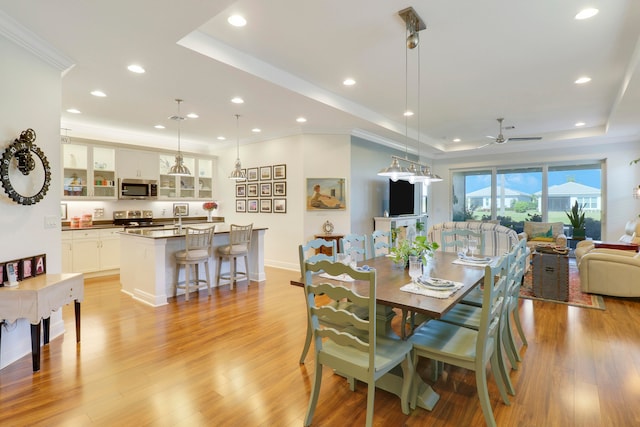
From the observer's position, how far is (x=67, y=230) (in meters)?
5.50

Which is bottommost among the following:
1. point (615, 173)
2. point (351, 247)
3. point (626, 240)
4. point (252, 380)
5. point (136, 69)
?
point (252, 380)

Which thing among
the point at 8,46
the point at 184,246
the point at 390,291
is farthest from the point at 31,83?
the point at 390,291

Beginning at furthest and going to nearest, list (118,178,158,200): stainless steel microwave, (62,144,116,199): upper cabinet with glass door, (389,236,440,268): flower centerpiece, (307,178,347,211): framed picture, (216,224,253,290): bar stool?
(118,178,158,200): stainless steel microwave → (307,178,347,211): framed picture → (62,144,116,199): upper cabinet with glass door → (216,224,253,290): bar stool → (389,236,440,268): flower centerpiece

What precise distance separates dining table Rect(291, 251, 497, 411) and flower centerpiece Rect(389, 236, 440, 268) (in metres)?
0.09

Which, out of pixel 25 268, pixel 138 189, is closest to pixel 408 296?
pixel 25 268

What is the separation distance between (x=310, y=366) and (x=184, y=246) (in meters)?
2.95

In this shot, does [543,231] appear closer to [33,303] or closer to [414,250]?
[414,250]

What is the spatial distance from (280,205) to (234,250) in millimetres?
1928

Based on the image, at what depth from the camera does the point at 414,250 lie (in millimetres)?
2639

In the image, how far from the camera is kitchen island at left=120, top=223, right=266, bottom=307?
4246 mm

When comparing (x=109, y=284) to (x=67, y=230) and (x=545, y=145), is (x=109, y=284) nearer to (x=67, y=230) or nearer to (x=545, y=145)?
(x=67, y=230)

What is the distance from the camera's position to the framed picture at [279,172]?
6574 millimetres

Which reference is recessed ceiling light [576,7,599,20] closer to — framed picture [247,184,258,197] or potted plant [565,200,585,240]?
framed picture [247,184,258,197]

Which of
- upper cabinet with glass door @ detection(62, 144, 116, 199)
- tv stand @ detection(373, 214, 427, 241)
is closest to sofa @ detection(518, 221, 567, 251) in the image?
tv stand @ detection(373, 214, 427, 241)
